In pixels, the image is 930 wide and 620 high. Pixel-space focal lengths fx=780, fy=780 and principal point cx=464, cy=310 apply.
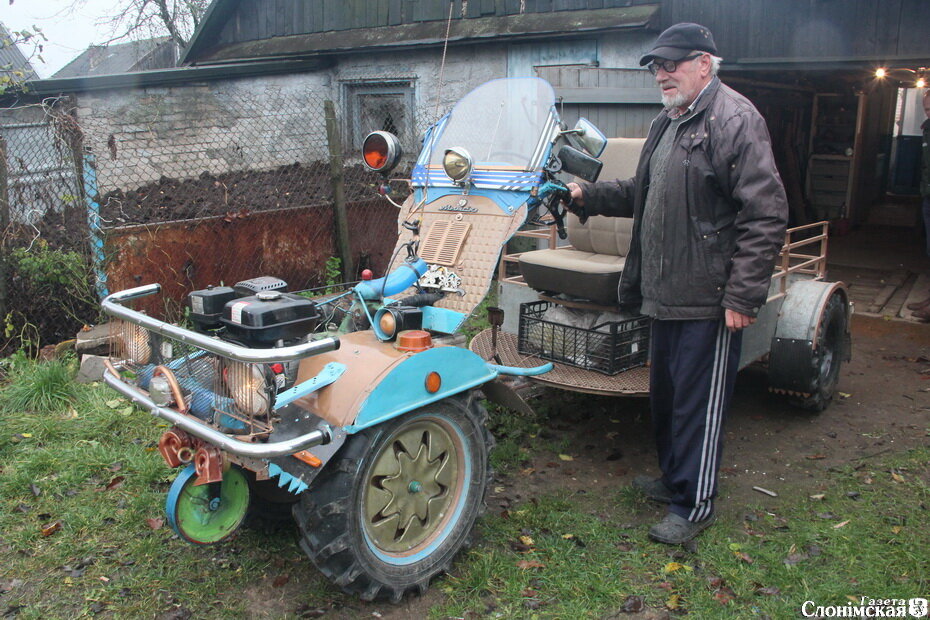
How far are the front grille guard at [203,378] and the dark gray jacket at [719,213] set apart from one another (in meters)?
1.63

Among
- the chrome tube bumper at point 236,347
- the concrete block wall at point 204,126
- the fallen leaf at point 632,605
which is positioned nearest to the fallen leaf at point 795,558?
the fallen leaf at point 632,605

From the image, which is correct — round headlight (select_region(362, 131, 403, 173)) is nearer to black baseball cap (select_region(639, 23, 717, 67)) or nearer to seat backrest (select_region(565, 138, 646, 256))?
black baseball cap (select_region(639, 23, 717, 67))

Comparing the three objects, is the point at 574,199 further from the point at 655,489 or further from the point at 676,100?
the point at 655,489

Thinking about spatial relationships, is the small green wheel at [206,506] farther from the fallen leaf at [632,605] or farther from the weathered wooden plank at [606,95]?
the weathered wooden plank at [606,95]

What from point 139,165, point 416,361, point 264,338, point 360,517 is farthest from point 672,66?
point 139,165

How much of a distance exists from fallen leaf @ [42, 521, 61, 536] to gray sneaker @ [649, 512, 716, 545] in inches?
110

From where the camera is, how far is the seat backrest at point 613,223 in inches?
181

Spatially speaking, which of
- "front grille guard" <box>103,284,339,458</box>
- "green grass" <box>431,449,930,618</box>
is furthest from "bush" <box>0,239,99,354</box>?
"green grass" <box>431,449,930,618</box>

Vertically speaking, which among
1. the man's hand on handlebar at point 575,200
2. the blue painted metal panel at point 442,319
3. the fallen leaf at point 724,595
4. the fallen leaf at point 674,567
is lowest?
the fallen leaf at point 724,595

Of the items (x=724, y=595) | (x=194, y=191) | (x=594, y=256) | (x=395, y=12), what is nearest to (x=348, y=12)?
(x=395, y=12)

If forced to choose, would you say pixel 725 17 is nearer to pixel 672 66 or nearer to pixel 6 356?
pixel 672 66

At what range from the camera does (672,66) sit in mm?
3412

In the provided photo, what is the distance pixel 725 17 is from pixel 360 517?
665 cm

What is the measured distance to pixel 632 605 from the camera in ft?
10.2
